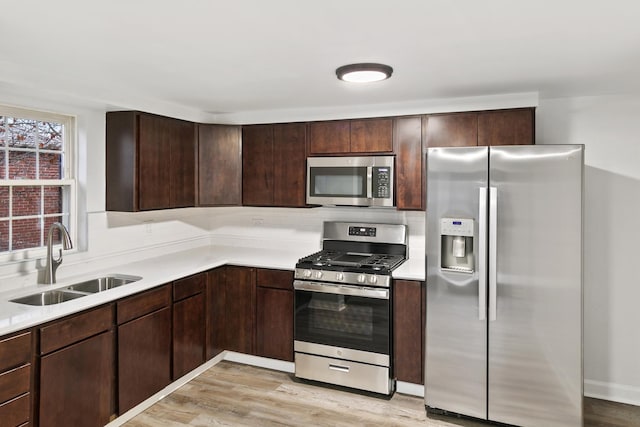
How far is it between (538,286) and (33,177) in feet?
11.0

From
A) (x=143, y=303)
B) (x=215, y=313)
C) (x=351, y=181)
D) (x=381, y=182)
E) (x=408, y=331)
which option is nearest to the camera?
(x=143, y=303)

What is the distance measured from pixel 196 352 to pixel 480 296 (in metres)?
2.21

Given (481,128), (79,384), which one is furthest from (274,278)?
(481,128)

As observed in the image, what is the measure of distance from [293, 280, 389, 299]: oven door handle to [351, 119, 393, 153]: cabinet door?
43.2 inches

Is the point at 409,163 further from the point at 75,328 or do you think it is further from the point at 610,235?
the point at 75,328

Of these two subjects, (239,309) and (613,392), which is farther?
(239,309)

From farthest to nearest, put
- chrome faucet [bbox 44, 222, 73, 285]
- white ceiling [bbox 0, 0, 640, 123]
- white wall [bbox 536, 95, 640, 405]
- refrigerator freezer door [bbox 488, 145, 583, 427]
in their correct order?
1. white wall [bbox 536, 95, 640, 405]
2. chrome faucet [bbox 44, 222, 73, 285]
3. refrigerator freezer door [bbox 488, 145, 583, 427]
4. white ceiling [bbox 0, 0, 640, 123]

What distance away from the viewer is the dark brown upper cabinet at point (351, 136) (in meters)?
3.55

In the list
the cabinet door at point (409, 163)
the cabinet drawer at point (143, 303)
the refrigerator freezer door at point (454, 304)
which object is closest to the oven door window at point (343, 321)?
the refrigerator freezer door at point (454, 304)

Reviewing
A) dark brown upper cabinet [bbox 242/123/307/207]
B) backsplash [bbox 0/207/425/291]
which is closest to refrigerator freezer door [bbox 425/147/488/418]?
backsplash [bbox 0/207/425/291]

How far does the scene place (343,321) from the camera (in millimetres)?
3408

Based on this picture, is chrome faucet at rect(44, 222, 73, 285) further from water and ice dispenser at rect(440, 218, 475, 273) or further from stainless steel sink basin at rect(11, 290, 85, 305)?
water and ice dispenser at rect(440, 218, 475, 273)

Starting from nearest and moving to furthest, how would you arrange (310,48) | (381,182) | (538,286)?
(310,48), (538,286), (381,182)

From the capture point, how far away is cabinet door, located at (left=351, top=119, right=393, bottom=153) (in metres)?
3.54
